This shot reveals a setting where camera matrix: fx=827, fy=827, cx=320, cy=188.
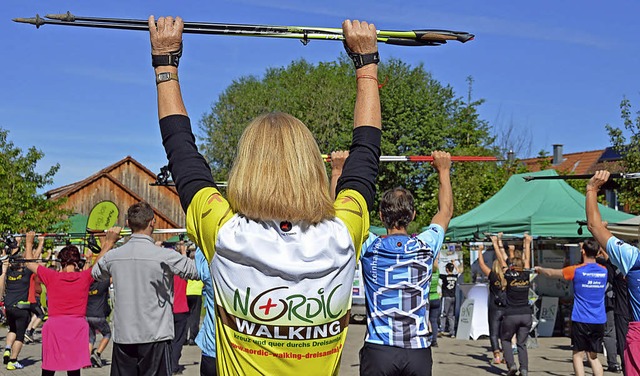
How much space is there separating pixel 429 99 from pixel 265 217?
→ 44.5 metres

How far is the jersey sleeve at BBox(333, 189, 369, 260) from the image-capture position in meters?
2.71

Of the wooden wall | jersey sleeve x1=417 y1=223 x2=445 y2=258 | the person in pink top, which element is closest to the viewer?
jersey sleeve x1=417 y1=223 x2=445 y2=258

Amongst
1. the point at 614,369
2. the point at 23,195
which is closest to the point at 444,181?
the point at 614,369

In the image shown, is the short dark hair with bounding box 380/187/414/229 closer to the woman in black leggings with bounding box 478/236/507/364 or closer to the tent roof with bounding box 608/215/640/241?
the woman in black leggings with bounding box 478/236/507/364

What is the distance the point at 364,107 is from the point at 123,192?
5736 cm

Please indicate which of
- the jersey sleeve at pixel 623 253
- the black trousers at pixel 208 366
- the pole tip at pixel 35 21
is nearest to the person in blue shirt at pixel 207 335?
the black trousers at pixel 208 366

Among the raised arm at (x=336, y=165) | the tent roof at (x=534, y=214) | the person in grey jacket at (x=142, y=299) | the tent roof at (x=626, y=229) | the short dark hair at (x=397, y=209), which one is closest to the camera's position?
the raised arm at (x=336, y=165)

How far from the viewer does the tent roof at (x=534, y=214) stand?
19250mm

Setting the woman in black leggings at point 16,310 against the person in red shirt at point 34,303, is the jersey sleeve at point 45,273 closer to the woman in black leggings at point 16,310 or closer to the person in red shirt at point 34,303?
the woman in black leggings at point 16,310

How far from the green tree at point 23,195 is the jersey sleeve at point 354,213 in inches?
921

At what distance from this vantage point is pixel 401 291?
6539 mm

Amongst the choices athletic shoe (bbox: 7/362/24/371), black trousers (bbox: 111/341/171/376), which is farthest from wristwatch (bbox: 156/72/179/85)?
athletic shoe (bbox: 7/362/24/371)

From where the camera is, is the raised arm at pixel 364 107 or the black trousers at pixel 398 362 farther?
the black trousers at pixel 398 362

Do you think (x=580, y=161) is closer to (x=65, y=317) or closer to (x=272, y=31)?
(x=65, y=317)
